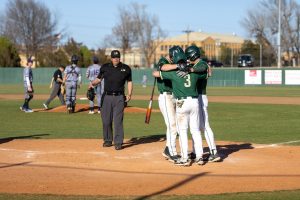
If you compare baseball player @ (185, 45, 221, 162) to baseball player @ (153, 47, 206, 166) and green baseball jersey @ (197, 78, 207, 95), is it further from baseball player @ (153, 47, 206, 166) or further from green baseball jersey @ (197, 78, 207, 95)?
baseball player @ (153, 47, 206, 166)

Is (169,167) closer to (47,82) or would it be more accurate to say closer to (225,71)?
(225,71)

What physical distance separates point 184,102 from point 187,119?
1.00 feet

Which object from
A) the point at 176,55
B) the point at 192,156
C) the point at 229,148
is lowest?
the point at 229,148

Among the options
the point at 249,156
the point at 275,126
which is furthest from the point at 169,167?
the point at 275,126

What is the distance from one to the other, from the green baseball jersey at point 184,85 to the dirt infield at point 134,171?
119 cm

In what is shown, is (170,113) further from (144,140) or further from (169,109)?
(144,140)

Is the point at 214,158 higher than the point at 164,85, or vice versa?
the point at 164,85

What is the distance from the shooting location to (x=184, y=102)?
32.9ft

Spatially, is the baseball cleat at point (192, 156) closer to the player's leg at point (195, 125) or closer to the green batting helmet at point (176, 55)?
the player's leg at point (195, 125)

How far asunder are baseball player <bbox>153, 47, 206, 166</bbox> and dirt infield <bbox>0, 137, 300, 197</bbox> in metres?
0.37

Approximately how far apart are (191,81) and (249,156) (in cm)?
223

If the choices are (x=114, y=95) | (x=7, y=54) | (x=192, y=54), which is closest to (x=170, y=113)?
(x=192, y=54)

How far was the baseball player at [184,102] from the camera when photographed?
10008 mm

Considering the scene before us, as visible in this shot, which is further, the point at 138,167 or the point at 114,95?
the point at 114,95
